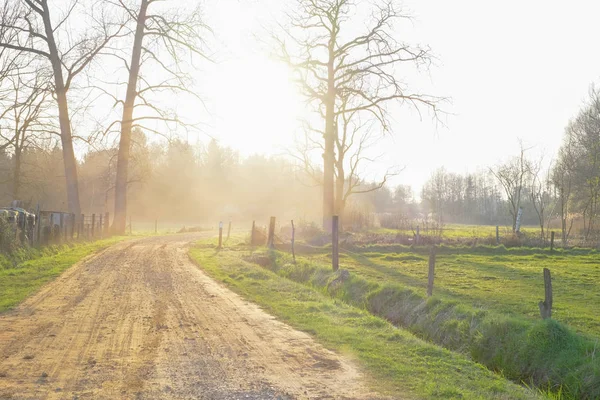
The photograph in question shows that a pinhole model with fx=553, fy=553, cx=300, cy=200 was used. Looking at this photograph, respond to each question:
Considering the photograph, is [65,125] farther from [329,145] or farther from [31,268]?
[31,268]

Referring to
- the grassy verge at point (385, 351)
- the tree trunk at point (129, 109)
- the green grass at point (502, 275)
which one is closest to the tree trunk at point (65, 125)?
the tree trunk at point (129, 109)

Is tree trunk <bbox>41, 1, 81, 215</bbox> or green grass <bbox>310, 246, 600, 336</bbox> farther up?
tree trunk <bbox>41, 1, 81, 215</bbox>

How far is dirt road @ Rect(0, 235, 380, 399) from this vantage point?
5961 mm

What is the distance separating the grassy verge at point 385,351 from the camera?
6621 millimetres

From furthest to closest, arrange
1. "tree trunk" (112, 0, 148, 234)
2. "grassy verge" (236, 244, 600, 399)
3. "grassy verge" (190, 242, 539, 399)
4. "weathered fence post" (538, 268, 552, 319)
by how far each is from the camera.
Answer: "tree trunk" (112, 0, 148, 234) < "weathered fence post" (538, 268, 552, 319) < "grassy verge" (236, 244, 600, 399) < "grassy verge" (190, 242, 539, 399)

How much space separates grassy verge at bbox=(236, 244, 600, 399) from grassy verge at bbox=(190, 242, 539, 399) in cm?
138

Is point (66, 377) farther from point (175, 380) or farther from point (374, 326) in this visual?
point (374, 326)

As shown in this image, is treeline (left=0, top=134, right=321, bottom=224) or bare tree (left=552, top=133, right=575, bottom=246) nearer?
bare tree (left=552, top=133, right=575, bottom=246)

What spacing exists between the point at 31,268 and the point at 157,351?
403 inches

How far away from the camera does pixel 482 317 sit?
35.5 feet

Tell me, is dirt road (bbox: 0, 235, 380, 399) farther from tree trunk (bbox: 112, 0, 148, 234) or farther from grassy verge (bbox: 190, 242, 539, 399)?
tree trunk (bbox: 112, 0, 148, 234)

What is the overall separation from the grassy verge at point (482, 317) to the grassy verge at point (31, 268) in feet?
22.4

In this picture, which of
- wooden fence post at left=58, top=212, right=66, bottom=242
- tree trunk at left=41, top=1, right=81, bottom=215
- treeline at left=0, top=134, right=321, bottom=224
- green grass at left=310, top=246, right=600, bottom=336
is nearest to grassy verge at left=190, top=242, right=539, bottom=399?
green grass at left=310, top=246, right=600, bottom=336

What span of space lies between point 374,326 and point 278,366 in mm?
Answer: 3406
